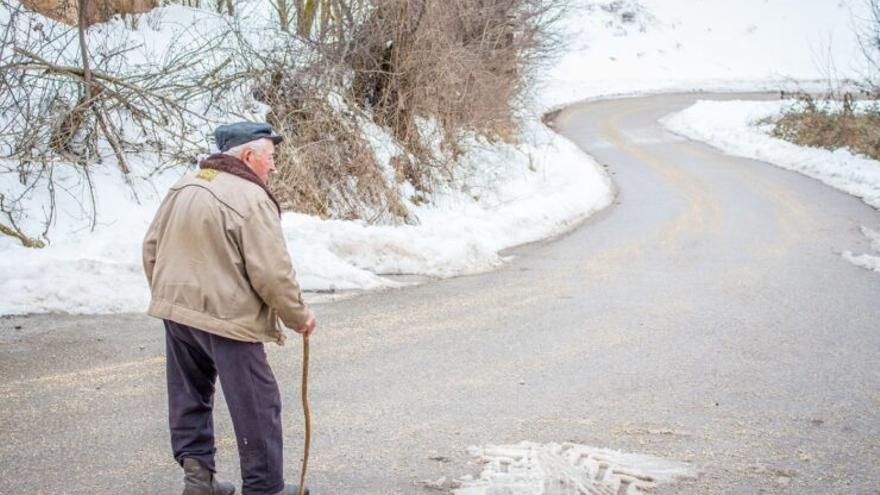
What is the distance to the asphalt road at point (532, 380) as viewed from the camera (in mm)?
4785

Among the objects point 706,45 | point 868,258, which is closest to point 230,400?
point 868,258

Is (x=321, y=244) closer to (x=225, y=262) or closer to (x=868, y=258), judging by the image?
(x=225, y=262)

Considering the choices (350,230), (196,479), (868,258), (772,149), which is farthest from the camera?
(772,149)

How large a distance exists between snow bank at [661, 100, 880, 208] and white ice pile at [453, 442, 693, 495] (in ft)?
46.3

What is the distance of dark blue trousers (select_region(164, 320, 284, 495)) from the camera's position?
382 cm

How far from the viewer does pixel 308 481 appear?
4.54 m

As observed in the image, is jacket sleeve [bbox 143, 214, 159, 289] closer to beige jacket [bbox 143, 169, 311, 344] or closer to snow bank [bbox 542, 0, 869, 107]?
beige jacket [bbox 143, 169, 311, 344]

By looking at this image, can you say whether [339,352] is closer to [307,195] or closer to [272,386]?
[272,386]

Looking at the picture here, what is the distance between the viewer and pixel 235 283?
380cm

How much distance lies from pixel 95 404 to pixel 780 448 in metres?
Result: 4.33

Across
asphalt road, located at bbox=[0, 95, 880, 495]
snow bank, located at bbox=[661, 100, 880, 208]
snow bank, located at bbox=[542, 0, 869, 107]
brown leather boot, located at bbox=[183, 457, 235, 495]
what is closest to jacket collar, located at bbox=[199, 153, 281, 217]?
brown leather boot, located at bbox=[183, 457, 235, 495]

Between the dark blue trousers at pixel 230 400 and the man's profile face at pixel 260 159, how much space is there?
2.60 ft

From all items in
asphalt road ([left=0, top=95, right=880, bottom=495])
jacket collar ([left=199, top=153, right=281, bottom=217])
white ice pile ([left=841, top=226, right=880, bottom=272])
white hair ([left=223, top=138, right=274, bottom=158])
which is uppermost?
white hair ([left=223, top=138, right=274, bottom=158])

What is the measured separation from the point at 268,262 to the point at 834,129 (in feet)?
80.0
